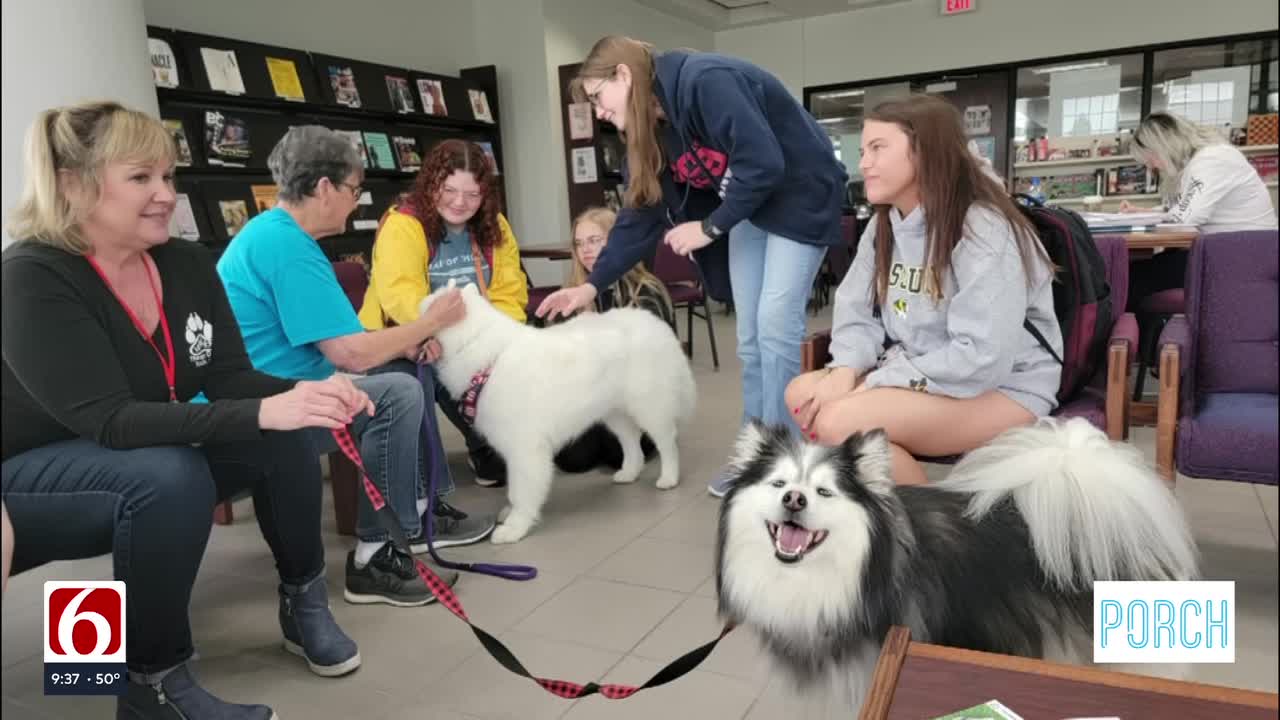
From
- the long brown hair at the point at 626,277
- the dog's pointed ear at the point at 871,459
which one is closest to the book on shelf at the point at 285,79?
the long brown hair at the point at 626,277

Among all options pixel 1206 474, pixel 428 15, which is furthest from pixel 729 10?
pixel 1206 474

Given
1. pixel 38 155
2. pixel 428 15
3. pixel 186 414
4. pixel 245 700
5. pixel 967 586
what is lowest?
pixel 245 700

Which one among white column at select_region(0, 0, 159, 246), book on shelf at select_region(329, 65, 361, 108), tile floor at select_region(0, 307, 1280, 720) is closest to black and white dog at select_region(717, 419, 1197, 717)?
tile floor at select_region(0, 307, 1280, 720)

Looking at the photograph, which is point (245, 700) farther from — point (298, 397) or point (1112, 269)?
point (1112, 269)

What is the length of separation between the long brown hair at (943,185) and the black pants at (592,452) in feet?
5.92

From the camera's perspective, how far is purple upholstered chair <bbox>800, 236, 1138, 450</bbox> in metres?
1.91

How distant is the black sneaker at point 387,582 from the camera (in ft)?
7.41

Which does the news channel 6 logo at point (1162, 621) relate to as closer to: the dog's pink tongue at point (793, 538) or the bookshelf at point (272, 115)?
the dog's pink tongue at point (793, 538)

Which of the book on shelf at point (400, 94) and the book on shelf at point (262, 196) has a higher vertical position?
the book on shelf at point (400, 94)

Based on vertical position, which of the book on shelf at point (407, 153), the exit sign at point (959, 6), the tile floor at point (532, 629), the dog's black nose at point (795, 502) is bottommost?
the tile floor at point (532, 629)

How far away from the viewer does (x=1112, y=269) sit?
245 centimetres

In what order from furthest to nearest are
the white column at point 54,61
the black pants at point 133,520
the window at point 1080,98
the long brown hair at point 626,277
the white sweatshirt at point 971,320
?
the window at point 1080,98 < the long brown hair at point 626,277 < the white sweatshirt at point 971,320 < the black pants at point 133,520 < the white column at point 54,61

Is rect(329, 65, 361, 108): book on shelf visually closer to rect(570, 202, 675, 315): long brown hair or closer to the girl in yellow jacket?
rect(570, 202, 675, 315): long brown hair

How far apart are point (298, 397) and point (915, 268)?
4.30 feet
